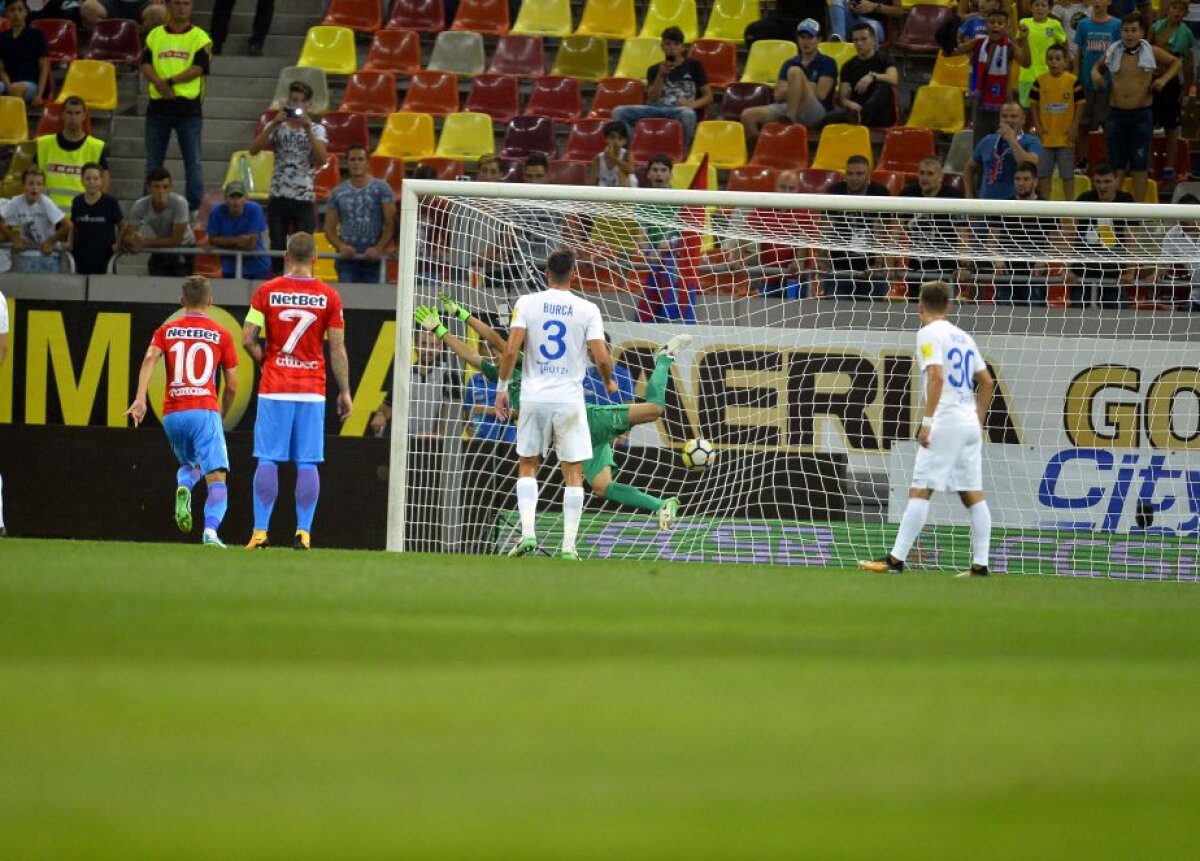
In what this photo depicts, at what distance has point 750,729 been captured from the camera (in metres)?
3.67

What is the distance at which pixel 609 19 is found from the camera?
1848cm

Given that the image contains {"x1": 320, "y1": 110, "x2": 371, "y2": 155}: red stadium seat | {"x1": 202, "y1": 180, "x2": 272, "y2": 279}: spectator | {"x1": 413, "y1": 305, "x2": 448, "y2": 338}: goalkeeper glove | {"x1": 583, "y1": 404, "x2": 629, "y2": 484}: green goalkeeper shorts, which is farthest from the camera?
{"x1": 320, "y1": 110, "x2": 371, "y2": 155}: red stadium seat

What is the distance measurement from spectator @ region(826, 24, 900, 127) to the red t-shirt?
7745 mm

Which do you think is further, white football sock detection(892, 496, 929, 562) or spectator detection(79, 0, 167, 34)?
spectator detection(79, 0, 167, 34)

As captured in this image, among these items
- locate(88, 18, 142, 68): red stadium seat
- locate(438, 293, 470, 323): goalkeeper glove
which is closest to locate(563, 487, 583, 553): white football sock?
locate(438, 293, 470, 323): goalkeeper glove

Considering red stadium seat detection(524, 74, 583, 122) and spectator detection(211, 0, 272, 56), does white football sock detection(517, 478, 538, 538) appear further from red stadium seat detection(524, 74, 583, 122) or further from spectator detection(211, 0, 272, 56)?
spectator detection(211, 0, 272, 56)

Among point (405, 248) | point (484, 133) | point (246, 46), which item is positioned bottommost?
point (405, 248)

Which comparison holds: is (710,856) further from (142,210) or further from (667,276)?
(142,210)

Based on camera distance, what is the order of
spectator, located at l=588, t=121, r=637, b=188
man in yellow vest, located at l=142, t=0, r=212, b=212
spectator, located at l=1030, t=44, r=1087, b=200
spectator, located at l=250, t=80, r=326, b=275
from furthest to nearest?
man in yellow vest, located at l=142, t=0, r=212, b=212, spectator, located at l=1030, t=44, r=1087, b=200, spectator, located at l=588, t=121, r=637, b=188, spectator, located at l=250, t=80, r=326, b=275

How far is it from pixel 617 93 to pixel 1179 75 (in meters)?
5.32

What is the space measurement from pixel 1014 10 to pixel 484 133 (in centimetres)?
534

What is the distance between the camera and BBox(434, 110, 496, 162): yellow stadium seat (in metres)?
17.1

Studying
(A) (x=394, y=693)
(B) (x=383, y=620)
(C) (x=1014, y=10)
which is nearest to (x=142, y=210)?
(C) (x=1014, y=10)

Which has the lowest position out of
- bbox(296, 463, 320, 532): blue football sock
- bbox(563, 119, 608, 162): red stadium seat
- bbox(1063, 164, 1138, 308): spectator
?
bbox(296, 463, 320, 532): blue football sock
